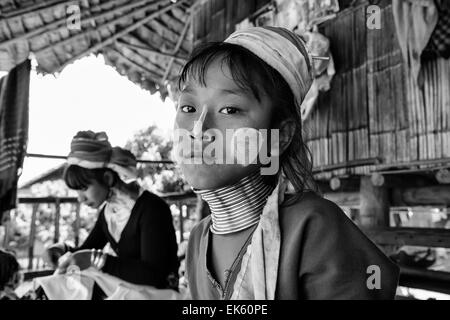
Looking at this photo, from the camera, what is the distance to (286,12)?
412cm

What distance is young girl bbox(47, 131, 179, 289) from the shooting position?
234cm

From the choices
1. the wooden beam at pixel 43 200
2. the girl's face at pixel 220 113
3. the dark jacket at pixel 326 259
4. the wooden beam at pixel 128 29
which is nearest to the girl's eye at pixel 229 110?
the girl's face at pixel 220 113

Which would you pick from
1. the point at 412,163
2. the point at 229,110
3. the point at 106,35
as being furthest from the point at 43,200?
the point at 229,110

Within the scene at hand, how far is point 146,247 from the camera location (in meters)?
2.43

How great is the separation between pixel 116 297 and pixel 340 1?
3261 mm

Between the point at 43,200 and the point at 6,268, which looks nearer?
the point at 6,268

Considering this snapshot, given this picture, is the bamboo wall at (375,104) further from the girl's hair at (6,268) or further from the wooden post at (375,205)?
the girl's hair at (6,268)

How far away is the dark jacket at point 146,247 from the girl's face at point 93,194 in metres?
0.23

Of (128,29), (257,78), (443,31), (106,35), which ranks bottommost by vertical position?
(257,78)

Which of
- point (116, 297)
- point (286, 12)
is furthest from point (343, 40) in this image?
point (116, 297)

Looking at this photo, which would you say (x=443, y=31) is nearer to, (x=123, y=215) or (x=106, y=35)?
(x=123, y=215)

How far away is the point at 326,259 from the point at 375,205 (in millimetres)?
3444

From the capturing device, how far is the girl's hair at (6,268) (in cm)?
293

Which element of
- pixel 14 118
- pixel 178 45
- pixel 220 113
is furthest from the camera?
pixel 178 45
